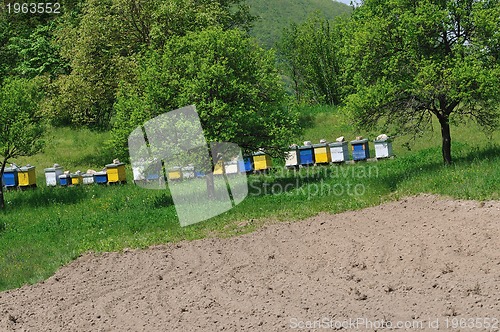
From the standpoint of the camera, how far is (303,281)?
10.9m

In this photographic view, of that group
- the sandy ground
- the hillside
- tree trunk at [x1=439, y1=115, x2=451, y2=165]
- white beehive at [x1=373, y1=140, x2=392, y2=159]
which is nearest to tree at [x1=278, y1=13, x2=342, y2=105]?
white beehive at [x1=373, y1=140, x2=392, y2=159]

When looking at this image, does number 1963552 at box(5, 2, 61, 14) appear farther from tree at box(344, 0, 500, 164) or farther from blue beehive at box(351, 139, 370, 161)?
tree at box(344, 0, 500, 164)

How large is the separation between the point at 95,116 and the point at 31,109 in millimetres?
14214

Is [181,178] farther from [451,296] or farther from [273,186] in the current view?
[451,296]

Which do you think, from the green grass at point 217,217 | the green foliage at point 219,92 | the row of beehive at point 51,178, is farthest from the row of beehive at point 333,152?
the row of beehive at point 51,178

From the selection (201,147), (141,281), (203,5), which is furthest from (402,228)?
(203,5)

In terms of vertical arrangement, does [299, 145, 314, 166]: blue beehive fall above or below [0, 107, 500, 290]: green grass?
above

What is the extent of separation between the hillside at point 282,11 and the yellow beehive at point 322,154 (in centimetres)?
9732

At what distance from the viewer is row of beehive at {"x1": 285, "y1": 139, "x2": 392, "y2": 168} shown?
81.9 ft

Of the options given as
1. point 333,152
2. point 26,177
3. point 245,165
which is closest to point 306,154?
point 333,152

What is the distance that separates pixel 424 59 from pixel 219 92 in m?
7.16

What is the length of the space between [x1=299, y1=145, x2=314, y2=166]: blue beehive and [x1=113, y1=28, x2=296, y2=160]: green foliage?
2.85 m

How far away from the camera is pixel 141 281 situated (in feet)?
41.5

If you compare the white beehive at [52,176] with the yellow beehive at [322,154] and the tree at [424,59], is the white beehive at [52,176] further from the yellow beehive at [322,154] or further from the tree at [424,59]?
the tree at [424,59]
